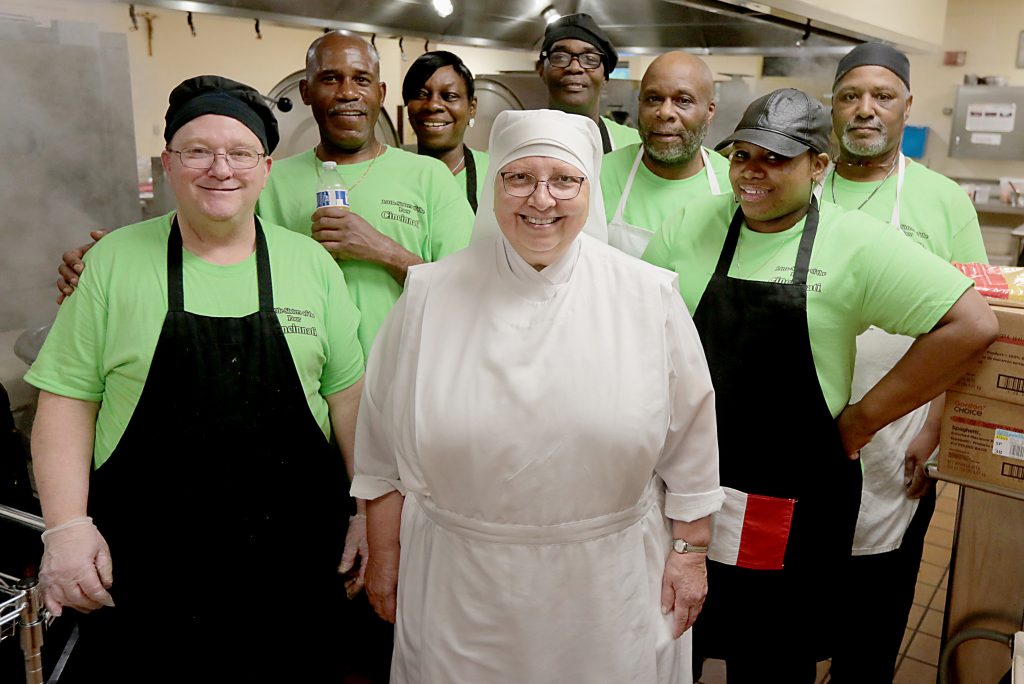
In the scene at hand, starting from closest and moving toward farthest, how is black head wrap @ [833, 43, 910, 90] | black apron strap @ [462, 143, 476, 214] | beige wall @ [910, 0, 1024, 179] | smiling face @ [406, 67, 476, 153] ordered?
black head wrap @ [833, 43, 910, 90] → smiling face @ [406, 67, 476, 153] → black apron strap @ [462, 143, 476, 214] → beige wall @ [910, 0, 1024, 179]

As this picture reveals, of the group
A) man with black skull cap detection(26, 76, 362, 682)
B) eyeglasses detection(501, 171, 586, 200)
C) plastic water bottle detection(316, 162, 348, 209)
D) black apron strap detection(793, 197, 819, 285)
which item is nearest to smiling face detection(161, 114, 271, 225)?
man with black skull cap detection(26, 76, 362, 682)

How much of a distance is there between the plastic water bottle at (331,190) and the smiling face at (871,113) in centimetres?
118

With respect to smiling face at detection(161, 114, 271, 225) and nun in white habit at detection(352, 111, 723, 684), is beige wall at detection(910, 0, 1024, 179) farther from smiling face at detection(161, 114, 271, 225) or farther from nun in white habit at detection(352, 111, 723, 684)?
smiling face at detection(161, 114, 271, 225)

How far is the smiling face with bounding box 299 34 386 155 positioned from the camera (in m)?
1.80

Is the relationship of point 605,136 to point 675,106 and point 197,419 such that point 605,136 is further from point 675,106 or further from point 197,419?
point 197,419

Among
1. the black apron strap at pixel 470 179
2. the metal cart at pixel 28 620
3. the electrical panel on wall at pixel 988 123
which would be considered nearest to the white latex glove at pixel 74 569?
the metal cart at pixel 28 620

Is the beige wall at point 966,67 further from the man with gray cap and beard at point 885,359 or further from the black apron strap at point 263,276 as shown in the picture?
the black apron strap at point 263,276

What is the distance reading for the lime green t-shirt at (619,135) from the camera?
2.53 m

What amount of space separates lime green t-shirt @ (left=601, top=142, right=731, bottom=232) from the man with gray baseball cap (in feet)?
0.92

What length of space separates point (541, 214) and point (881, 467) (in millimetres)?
1042

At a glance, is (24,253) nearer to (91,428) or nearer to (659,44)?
(91,428)

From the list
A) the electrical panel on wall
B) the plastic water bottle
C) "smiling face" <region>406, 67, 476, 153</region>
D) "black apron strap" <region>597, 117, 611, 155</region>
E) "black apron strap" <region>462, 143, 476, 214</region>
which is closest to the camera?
the plastic water bottle

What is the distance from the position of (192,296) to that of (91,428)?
11.8 inches

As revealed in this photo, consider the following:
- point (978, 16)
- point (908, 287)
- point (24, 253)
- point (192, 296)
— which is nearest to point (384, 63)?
point (24, 253)
